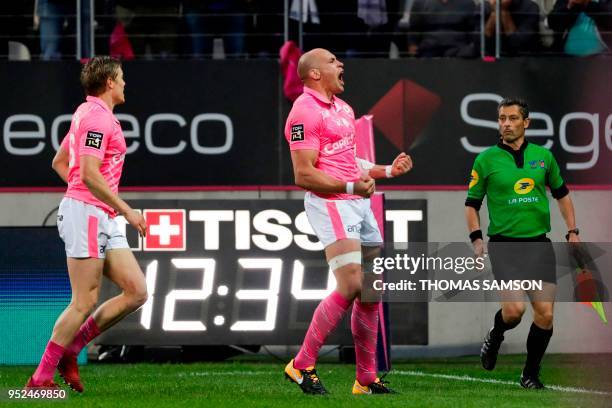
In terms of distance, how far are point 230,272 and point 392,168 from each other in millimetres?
3628

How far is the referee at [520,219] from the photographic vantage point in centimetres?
959

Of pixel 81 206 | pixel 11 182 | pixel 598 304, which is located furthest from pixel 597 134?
pixel 81 206

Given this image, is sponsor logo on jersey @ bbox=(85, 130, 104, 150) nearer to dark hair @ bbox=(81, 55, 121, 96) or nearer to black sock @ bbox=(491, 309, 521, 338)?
dark hair @ bbox=(81, 55, 121, 96)

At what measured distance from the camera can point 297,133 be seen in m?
8.51

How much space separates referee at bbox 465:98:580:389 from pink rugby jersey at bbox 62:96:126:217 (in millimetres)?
2704

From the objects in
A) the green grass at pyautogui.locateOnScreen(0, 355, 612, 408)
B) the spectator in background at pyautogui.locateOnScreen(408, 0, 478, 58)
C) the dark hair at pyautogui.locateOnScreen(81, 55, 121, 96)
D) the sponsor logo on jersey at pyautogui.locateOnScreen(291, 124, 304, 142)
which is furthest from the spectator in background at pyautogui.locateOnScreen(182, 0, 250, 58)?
the sponsor logo on jersey at pyautogui.locateOnScreen(291, 124, 304, 142)

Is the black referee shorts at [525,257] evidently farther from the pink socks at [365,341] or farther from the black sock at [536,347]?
the pink socks at [365,341]

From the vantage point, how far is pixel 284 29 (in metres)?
13.8

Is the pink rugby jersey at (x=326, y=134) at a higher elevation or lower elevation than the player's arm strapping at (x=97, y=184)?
higher

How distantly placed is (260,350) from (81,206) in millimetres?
5318

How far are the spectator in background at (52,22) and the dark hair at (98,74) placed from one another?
542 cm

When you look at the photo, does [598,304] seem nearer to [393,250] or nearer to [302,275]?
[393,250]

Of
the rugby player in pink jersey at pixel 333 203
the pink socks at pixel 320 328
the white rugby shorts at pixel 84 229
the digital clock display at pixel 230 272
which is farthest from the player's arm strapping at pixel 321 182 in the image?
the digital clock display at pixel 230 272

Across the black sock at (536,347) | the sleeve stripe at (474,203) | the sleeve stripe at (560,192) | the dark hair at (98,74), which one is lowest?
the black sock at (536,347)
